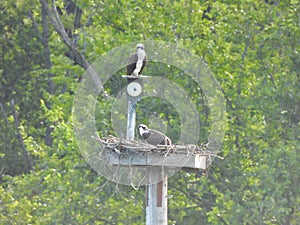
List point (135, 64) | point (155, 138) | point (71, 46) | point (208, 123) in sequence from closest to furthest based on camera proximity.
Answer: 1. point (155, 138)
2. point (135, 64)
3. point (208, 123)
4. point (71, 46)

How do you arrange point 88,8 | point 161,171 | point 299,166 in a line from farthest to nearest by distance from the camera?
point 88,8, point 299,166, point 161,171

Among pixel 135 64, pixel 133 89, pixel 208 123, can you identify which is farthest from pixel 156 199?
pixel 208 123

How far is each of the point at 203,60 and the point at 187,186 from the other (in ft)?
6.99

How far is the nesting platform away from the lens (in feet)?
33.7

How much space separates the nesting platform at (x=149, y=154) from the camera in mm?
10281

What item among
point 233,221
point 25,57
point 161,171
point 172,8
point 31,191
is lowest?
point 161,171

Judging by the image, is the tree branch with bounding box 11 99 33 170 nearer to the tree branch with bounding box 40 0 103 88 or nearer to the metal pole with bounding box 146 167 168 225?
the tree branch with bounding box 40 0 103 88

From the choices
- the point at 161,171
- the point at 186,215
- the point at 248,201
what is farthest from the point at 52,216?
the point at 161,171

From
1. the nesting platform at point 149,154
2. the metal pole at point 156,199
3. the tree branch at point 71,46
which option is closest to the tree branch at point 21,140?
the tree branch at point 71,46

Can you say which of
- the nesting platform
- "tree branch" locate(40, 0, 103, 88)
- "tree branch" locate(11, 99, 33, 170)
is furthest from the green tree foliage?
the nesting platform

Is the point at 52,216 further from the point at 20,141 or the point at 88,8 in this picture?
the point at 20,141

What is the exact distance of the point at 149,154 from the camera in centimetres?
1030

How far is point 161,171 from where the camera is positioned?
10680mm

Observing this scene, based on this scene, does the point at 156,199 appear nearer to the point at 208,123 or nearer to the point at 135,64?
the point at 135,64
